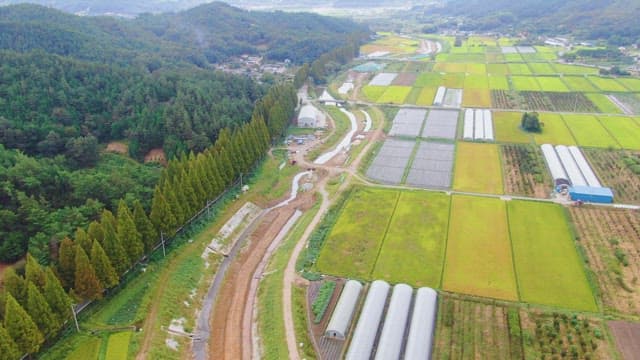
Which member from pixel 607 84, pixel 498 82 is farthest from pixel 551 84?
pixel 607 84

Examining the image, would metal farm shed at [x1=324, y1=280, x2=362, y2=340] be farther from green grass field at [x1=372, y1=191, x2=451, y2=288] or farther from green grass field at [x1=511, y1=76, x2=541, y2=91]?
green grass field at [x1=511, y1=76, x2=541, y2=91]

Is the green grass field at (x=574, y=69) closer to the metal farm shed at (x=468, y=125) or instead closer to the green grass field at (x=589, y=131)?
the green grass field at (x=589, y=131)

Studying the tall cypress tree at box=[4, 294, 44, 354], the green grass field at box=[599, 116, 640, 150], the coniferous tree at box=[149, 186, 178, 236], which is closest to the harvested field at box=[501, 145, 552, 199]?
the green grass field at box=[599, 116, 640, 150]

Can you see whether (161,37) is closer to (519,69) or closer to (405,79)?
(405,79)

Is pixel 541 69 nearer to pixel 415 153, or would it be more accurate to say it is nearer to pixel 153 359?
pixel 415 153

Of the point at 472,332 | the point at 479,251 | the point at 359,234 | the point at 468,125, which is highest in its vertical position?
the point at 468,125

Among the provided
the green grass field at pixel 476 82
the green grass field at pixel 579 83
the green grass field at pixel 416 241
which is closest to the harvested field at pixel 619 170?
the green grass field at pixel 416 241
